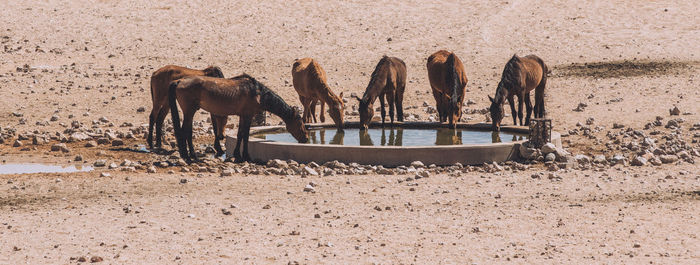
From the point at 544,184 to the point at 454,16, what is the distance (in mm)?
22636

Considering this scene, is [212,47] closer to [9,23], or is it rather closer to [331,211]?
[9,23]

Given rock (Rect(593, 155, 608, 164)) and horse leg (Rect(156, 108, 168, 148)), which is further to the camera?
horse leg (Rect(156, 108, 168, 148))

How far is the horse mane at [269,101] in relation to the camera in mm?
12789

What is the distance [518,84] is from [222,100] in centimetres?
555

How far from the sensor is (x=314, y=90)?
50.7ft

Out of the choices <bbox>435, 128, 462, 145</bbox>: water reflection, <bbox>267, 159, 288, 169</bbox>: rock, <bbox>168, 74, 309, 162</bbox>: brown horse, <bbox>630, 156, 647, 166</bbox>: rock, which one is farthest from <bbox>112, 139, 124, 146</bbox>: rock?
<bbox>630, 156, 647, 166</bbox>: rock

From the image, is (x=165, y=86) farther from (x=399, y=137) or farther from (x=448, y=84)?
(x=448, y=84)

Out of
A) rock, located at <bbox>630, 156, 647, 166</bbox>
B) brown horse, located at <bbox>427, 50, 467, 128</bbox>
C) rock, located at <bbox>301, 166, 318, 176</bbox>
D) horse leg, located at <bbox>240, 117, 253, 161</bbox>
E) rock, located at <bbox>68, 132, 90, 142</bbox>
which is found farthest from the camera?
rock, located at <bbox>68, 132, 90, 142</bbox>

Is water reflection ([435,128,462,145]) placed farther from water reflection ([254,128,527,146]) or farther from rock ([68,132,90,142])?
rock ([68,132,90,142])

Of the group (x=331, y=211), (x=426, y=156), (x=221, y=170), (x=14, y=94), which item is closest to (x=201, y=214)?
(x=331, y=211)

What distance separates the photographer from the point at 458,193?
9.83 meters

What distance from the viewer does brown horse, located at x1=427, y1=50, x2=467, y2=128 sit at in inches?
583

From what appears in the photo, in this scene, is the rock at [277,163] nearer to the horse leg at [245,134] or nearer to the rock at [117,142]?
the horse leg at [245,134]

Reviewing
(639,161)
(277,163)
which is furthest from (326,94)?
(639,161)
